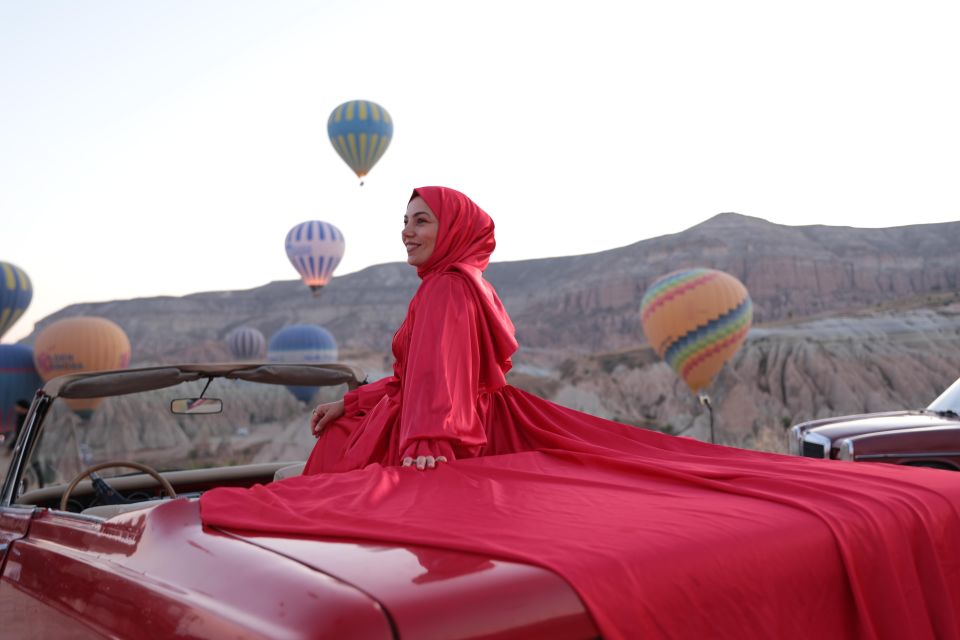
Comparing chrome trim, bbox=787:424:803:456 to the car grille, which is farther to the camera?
chrome trim, bbox=787:424:803:456

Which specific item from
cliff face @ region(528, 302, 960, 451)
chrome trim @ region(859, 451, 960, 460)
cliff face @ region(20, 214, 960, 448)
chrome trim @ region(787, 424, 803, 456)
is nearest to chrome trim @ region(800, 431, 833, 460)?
chrome trim @ region(787, 424, 803, 456)

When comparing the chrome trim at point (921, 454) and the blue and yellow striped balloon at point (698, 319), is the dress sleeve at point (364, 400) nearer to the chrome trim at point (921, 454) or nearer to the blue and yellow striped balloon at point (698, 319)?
the chrome trim at point (921, 454)

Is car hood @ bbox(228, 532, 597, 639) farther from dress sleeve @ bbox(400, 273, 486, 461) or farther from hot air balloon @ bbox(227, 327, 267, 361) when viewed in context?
hot air balloon @ bbox(227, 327, 267, 361)

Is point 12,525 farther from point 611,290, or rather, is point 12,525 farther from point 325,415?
point 611,290

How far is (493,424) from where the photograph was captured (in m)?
2.73

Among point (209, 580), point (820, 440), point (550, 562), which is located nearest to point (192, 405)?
point (209, 580)

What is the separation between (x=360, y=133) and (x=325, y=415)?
33582mm

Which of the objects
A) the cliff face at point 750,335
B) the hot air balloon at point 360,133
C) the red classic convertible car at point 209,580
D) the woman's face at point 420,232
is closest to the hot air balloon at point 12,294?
the hot air balloon at point 360,133

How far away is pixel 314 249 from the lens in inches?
1609

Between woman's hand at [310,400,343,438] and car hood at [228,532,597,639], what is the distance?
1.60 m

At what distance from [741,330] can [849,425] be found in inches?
721

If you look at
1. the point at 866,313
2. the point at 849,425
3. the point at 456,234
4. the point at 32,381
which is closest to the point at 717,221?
the point at 866,313

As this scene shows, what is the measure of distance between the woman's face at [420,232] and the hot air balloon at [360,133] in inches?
1318

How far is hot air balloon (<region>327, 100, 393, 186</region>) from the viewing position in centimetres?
3538
